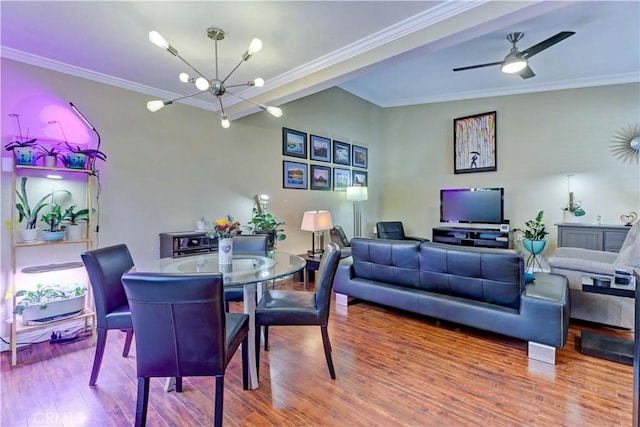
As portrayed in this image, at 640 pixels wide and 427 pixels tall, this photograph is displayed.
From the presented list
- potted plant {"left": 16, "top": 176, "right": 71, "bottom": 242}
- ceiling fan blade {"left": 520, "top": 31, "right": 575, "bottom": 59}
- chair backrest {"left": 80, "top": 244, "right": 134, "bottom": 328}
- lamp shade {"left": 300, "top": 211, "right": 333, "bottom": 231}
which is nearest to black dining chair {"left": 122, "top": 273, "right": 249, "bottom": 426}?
chair backrest {"left": 80, "top": 244, "right": 134, "bottom": 328}

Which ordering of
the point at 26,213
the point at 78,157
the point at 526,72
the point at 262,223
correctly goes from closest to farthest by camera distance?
the point at 26,213 → the point at 78,157 → the point at 526,72 → the point at 262,223

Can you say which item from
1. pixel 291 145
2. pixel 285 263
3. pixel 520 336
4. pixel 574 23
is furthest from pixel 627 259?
pixel 291 145

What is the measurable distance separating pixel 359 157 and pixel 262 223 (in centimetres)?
297

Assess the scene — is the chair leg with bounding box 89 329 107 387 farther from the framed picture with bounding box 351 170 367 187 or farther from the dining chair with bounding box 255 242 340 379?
the framed picture with bounding box 351 170 367 187

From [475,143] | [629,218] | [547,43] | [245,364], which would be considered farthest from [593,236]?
[245,364]

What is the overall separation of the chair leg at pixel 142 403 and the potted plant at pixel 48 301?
1684 millimetres

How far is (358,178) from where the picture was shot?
6.41m

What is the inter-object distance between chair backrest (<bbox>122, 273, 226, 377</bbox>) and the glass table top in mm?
342

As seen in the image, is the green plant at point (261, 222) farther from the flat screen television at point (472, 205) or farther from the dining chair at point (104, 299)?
the flat screen television at point (472, 205)

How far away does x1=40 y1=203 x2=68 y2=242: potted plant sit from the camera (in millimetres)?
2688

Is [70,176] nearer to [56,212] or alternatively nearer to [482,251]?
[56,212]

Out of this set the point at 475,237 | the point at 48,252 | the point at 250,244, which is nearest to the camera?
the point at 48,252

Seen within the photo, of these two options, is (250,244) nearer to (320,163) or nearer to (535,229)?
(320,163)

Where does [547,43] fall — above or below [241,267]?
above
